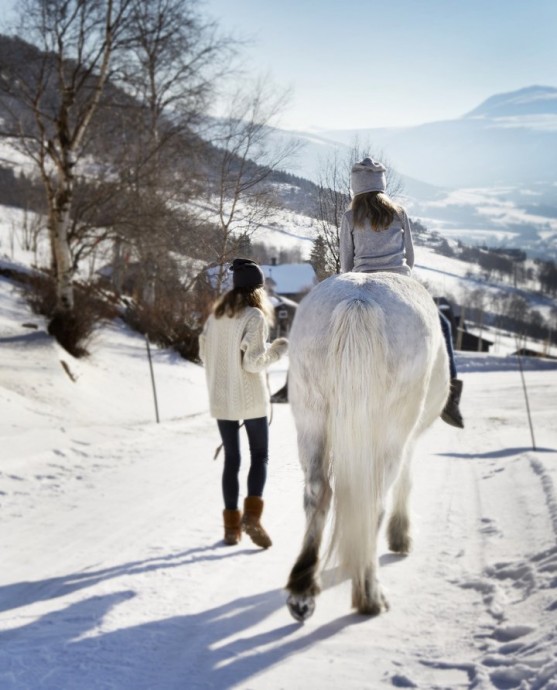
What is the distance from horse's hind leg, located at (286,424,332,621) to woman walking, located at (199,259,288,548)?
98 cm

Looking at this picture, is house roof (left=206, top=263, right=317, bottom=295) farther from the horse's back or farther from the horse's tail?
the horse's tail

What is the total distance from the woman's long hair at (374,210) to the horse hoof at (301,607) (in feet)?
6.24

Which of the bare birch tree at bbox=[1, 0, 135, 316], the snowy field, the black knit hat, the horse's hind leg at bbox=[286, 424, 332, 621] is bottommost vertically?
the snowy field

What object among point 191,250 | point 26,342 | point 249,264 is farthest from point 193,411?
point 249,264

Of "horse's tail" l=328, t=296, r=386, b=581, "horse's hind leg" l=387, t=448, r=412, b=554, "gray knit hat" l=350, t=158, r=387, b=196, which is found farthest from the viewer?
"horse's hind leg" l=387, t=448, r=412, b=554

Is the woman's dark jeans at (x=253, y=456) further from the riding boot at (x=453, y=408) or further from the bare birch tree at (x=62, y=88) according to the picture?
the bare birch tree at (x=62, y=88)

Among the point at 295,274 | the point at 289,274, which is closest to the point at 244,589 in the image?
the point at 295,274

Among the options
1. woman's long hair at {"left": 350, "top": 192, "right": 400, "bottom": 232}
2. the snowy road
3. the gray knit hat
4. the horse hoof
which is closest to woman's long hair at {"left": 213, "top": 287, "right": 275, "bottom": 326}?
woman's long hair at {"left": 350, "top": 192, "right": 400, "bottom": 232}

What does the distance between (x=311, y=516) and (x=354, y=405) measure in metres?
0.63

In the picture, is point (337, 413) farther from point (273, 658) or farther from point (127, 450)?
point (127, 450)

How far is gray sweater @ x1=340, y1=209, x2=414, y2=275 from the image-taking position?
345 cm

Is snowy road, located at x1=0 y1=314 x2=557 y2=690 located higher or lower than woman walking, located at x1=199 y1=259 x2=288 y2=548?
lower

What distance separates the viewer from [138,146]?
14.7 m

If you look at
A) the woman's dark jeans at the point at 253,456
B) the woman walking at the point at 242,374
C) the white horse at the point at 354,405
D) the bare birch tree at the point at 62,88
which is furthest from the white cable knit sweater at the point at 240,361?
the bare birch tree at the point at 62,88
